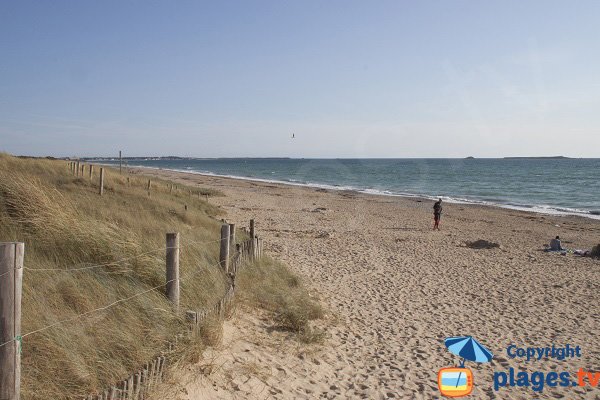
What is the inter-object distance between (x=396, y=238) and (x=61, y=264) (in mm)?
14296

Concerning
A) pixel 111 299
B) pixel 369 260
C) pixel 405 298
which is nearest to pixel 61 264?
pixel 111 299

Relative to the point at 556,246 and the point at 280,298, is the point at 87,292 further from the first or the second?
the point at 556,246

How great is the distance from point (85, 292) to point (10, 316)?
6.21ft

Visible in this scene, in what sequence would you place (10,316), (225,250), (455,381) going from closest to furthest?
(10,316), (455,381), (225,250)

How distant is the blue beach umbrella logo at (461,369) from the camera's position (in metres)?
5.57

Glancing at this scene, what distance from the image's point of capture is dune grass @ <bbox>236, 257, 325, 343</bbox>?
6.65 m

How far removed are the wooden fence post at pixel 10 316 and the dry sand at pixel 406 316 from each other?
5.50ft

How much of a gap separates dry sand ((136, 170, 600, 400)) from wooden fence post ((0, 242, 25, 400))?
1.68 m

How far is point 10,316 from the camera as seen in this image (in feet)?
9.86

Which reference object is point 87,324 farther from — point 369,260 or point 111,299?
point 369,260

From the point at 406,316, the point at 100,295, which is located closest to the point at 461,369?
the point at 406,316

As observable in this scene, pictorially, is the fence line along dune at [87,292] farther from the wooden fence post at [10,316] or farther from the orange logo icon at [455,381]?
the orange logo icon at [455,381]

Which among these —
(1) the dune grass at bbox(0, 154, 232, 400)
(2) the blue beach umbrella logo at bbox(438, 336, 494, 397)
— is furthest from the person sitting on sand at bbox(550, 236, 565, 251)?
(1) the dune grass at bbox(0, 154, 232, 400)

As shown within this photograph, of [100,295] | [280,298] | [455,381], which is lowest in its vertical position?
[455,381]
